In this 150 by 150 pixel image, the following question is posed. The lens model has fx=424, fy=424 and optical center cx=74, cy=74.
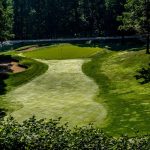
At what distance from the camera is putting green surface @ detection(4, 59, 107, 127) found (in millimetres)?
40856

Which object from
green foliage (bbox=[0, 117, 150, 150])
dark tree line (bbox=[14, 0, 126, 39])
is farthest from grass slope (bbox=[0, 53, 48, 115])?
dark tree line (bbox=[14, 0, 126, 39])

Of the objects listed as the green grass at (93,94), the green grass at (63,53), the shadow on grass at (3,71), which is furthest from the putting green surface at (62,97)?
the green grass at (63,53)

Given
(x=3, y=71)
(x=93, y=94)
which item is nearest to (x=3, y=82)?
(x=3, y=71)

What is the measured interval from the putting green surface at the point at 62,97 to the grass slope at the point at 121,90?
1.20m

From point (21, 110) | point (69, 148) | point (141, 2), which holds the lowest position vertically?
point (21, 110)

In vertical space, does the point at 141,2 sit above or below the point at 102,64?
above

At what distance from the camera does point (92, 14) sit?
146m

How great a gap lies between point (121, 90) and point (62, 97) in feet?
24.2

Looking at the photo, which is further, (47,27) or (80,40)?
(47,27)

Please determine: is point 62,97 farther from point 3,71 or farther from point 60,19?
point 60,19

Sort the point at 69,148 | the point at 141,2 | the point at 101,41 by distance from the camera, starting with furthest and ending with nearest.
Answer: the point at 101,41
the point at 141,2
the point at 69,148

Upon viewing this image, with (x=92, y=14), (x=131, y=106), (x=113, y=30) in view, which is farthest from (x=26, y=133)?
(x=92, y=14)

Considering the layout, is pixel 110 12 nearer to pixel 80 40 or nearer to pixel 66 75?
pixel 80 40

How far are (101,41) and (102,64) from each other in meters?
48.7
